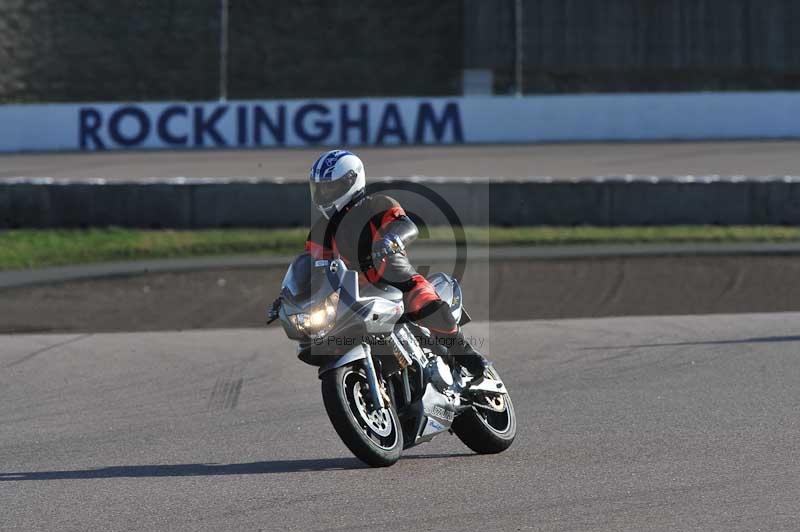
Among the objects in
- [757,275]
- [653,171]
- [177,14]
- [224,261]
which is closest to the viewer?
[757,275]

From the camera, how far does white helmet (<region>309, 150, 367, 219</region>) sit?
6344 millimetres

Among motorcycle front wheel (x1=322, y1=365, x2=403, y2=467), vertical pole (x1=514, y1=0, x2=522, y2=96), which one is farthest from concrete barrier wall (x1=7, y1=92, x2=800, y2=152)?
motorcycle front wheel (x1=322, y1=365, x2=403, y2=467)

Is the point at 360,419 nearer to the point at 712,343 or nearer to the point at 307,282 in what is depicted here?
the point at 307,282

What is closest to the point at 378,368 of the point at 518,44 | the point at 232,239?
the point at 232,239

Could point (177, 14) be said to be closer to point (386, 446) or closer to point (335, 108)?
point (335, 108)

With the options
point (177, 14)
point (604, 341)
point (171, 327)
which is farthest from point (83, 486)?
point (177, 14)

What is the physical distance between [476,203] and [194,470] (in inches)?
525

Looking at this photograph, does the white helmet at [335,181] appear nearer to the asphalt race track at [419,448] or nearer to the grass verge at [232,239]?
the asphalt race track at [419,448]

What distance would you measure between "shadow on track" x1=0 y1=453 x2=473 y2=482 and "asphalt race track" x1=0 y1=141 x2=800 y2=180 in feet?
62.5

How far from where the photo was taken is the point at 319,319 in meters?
6.12

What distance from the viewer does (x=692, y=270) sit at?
1588 centimetres

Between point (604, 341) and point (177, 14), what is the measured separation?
1204 inches

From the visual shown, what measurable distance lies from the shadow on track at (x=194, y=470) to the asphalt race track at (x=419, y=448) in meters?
0.02

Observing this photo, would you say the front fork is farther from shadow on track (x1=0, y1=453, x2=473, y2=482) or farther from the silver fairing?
the silver fairing
